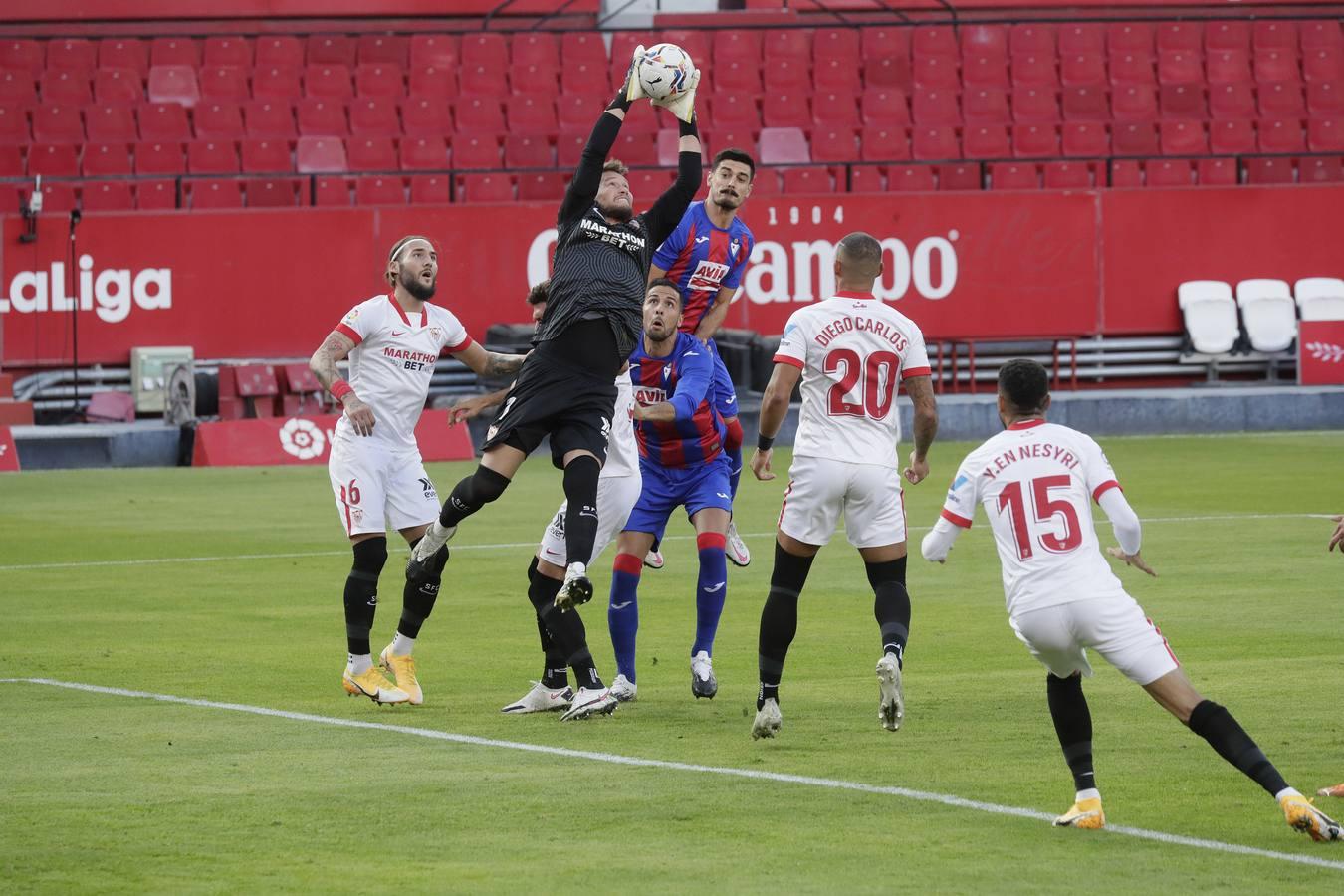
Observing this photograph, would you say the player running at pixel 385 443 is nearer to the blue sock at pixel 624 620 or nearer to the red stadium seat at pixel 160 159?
the blue sock at pixel 624 620

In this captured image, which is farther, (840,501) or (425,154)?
(425,154)

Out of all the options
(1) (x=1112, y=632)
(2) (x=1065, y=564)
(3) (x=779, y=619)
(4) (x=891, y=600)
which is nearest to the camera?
(1) (x=1112, y=632)

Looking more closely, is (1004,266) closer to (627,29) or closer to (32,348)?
(627,29)

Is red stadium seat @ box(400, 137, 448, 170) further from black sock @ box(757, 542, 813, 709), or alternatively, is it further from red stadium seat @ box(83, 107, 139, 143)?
black sock @ box(757, 542, 813, 709)

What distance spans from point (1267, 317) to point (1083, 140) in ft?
13.8

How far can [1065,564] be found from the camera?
7.20 metres

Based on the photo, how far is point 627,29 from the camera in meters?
32.2

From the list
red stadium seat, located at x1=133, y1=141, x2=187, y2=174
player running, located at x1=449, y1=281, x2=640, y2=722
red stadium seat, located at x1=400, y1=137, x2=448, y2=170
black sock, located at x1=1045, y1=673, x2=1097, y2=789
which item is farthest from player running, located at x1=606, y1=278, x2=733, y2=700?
red stadium seat, located at x1=133, y1=141, x2=187, y2=174

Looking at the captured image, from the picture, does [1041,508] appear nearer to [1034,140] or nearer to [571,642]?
[571,642]

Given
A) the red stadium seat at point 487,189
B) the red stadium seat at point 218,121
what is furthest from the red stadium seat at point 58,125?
the red stadium seat at point 487,189

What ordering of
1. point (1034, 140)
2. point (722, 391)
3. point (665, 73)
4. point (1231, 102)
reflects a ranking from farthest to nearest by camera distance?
point (1231, 102)
point (1034, 140)
point (722, 391)
point (665, 73)

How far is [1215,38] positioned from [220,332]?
57.0ft

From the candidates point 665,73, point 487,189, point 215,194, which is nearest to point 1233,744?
point 665,73

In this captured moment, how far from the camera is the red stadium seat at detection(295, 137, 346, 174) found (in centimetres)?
2980
